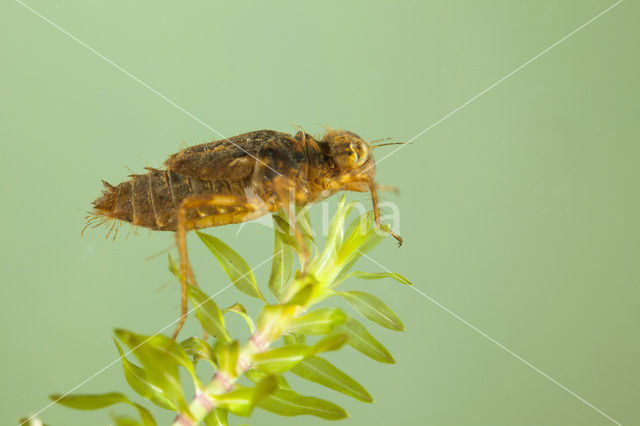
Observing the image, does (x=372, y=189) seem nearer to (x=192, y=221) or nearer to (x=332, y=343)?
(x=192, y=221)

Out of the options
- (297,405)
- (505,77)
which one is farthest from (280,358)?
(505,77)

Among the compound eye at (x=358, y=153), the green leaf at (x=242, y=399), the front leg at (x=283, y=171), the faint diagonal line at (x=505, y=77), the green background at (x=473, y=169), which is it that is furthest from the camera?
the faint diagonal line at (x=505, y=77)

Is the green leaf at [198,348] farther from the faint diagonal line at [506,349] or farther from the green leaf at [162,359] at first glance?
the faint diagonal line at [506,349]

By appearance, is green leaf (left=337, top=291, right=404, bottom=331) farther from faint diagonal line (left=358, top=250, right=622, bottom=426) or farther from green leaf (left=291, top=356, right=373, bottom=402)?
faint diagonal line (left=358, top=250, right=622, bottom=426)

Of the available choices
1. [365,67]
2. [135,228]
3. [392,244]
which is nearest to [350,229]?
[135,228]

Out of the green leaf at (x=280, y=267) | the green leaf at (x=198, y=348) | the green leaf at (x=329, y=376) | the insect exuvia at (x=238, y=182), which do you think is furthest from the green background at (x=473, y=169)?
the green leaf at (x=329, y=376)

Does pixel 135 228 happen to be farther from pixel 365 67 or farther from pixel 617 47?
pixel 617 47

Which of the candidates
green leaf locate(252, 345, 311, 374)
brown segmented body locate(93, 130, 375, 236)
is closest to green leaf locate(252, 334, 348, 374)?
green leaf locate(252, 345, 311, 374)
